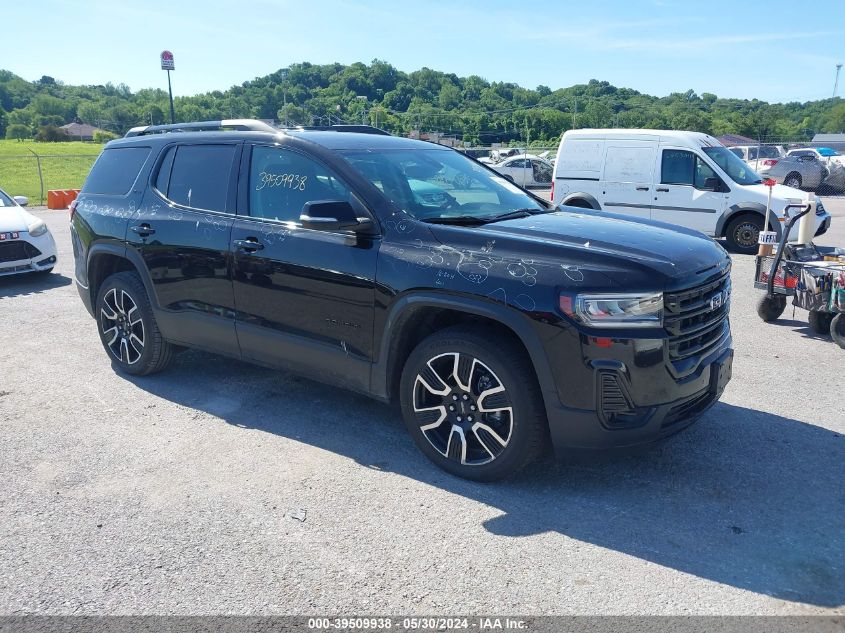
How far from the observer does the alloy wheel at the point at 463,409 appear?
3.76 m

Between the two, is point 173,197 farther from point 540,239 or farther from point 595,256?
point 595,256

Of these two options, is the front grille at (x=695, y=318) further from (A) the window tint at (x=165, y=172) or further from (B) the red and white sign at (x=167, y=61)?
(B) the red and white sign at (x=167, y=61)

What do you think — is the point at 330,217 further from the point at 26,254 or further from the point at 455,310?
the point at 26,254

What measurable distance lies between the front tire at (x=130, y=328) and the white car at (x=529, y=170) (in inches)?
966

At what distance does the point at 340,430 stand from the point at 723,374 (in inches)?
92.4

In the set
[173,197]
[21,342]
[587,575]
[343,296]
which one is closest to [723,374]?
[587,575]

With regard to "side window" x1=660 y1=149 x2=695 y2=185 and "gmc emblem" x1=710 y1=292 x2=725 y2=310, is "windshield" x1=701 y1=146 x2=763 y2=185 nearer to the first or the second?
"side window" x1=660 y1=149 x2=695 y2=185

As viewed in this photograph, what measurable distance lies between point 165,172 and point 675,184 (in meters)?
10.1

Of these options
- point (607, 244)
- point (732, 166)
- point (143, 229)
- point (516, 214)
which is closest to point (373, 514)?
point (607, 244)

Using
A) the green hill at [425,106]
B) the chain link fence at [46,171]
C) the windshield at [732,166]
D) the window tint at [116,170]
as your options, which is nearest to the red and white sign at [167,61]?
the chain link fence at [46,171]

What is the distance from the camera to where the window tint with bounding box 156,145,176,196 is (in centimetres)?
537

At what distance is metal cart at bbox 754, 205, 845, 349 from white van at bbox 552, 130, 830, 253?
5.61 m

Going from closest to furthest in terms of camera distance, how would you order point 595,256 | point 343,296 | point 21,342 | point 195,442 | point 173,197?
point 595,256 → point 343,296 → point 195,442 → point 173,197 → point 21,342

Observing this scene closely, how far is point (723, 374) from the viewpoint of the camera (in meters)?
3.95
